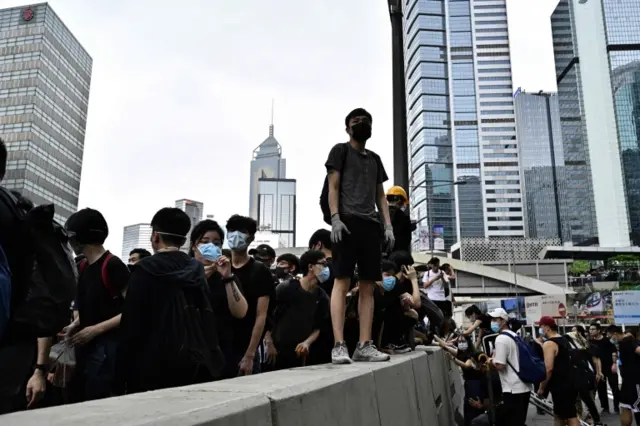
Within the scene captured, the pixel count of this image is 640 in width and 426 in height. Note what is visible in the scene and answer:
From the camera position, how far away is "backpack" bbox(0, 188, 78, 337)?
2094 millimetres

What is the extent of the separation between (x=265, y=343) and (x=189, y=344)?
7.09 ft

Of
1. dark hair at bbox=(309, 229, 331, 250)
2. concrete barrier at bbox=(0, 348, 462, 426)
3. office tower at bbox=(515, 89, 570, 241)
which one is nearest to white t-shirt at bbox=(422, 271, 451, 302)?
dark hair at bbox=(309, 229, 331, 250)

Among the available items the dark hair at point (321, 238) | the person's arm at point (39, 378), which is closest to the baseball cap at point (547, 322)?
the dark hair at point (321, 238)

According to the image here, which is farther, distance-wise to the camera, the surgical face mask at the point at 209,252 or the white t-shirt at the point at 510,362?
the white t-shirt at the point at 510,362

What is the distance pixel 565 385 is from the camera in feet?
25.2

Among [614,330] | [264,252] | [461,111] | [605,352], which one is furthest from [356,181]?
[461,111]

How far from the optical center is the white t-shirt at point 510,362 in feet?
23.6

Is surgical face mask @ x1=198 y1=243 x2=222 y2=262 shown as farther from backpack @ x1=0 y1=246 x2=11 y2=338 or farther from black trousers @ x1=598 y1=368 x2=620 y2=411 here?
black trousers @ x1=598 y1=368 x2=620 y2=411

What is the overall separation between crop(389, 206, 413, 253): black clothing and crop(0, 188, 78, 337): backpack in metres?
4.80

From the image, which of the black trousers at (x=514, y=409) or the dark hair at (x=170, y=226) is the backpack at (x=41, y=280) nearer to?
the dark hair at (x=170, y=226)

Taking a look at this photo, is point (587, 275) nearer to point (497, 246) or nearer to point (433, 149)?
point (497, 246)

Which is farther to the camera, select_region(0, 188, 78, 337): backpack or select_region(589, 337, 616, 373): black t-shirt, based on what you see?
select_region(589, 337, 616, 373): black t-shirt

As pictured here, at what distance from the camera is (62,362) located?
3.21 m

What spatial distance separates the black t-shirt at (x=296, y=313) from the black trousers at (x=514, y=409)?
3.84 m
